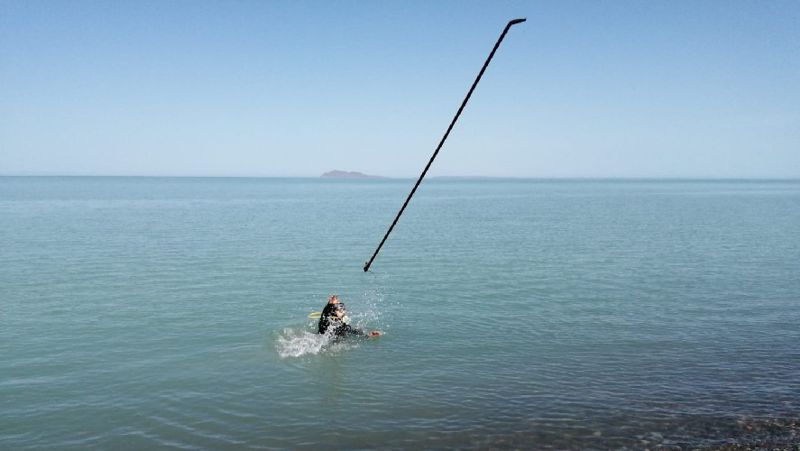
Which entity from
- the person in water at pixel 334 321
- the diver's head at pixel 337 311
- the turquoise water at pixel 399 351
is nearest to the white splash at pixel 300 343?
the turquoise water at pixel 399 351

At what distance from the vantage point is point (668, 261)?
47.0 meters

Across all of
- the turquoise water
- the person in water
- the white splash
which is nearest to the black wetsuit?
the person in water

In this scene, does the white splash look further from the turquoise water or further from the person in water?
the person in water

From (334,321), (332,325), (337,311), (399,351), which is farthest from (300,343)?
(399,351)

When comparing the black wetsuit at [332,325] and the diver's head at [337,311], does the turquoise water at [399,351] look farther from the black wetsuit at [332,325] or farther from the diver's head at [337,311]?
the diver's head at [337,311]

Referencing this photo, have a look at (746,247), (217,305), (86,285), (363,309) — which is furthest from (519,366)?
(746,247)

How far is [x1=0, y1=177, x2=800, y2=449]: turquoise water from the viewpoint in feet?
54.7

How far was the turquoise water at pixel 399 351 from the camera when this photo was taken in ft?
54.7

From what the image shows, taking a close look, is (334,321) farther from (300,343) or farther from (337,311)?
(300,343)

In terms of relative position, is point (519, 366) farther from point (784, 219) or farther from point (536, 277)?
point (784, 219)

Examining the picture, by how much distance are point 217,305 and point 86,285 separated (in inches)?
433

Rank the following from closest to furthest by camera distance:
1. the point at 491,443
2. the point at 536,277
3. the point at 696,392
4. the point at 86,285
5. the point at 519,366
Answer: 1. the point at 491,443
2. the point at 696,392
3. the point at 519,366
4. the point at 86,285
5. the point at 536,277

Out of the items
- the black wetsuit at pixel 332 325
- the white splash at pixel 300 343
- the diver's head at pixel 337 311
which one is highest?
the diver's head at pixel 337 311

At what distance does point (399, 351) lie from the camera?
934 inches
